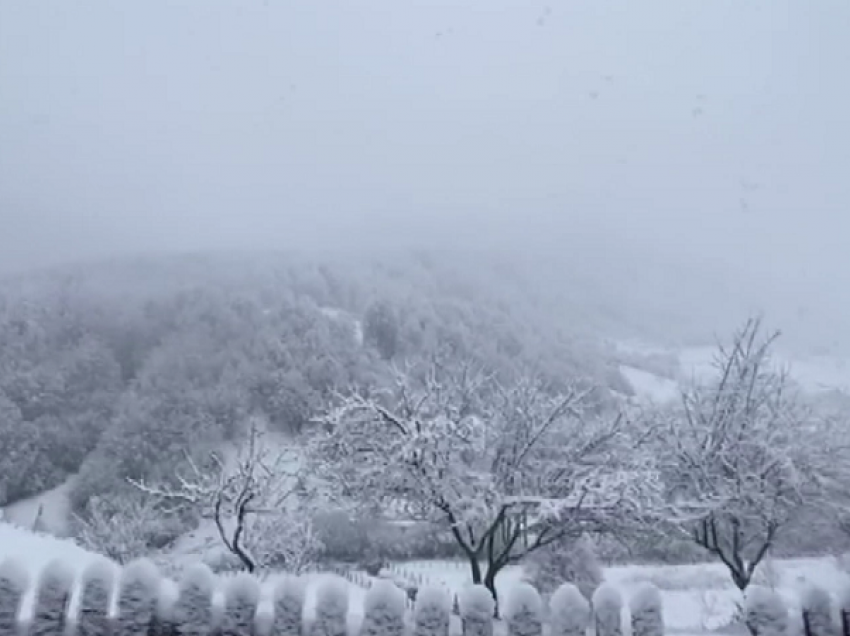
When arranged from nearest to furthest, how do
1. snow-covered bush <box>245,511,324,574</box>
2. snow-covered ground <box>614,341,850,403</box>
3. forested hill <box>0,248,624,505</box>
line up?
snow-covered bush <box>245,511,324,574</box>
snow-covered ground <box>614,341,850,403</box>
forested hill <box>0,248,624,505</box>

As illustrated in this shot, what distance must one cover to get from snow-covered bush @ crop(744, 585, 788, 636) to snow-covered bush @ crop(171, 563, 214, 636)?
13.1ft

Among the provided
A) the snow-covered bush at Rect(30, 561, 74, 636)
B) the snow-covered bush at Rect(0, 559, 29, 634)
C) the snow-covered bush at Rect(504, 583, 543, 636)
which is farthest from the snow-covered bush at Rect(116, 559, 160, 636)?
the snow-covered bush at Rect(504, 583, 543, 636)

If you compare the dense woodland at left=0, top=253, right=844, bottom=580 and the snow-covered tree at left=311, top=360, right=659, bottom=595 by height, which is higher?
the dense woodland at left=0, top=253, right=844, bottom=580

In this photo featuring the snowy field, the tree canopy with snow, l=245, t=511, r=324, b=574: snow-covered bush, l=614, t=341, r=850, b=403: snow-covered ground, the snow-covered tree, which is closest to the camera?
the snowy field

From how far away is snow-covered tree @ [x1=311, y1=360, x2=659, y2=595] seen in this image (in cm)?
1134

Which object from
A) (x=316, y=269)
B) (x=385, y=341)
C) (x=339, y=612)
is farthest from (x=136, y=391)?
(x=339, y=612)

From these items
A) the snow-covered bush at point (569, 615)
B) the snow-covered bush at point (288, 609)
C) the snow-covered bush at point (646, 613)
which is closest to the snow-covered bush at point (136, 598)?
the snow-covered bush at point (288, 609)

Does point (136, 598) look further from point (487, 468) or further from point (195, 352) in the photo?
point (195, 352)

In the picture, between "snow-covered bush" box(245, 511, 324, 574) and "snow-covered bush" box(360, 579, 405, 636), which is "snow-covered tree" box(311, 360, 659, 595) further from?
"snow-covered bush" box(245, 511, 324, 574)

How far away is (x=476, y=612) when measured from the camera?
5.29m

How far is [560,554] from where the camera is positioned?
14.8m

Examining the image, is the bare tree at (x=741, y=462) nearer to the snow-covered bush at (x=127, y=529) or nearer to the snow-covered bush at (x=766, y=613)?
the snow-covered bush at (x=766, y=613)

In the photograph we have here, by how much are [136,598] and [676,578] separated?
20.0 meters

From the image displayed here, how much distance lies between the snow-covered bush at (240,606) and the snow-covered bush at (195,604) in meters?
0.13
